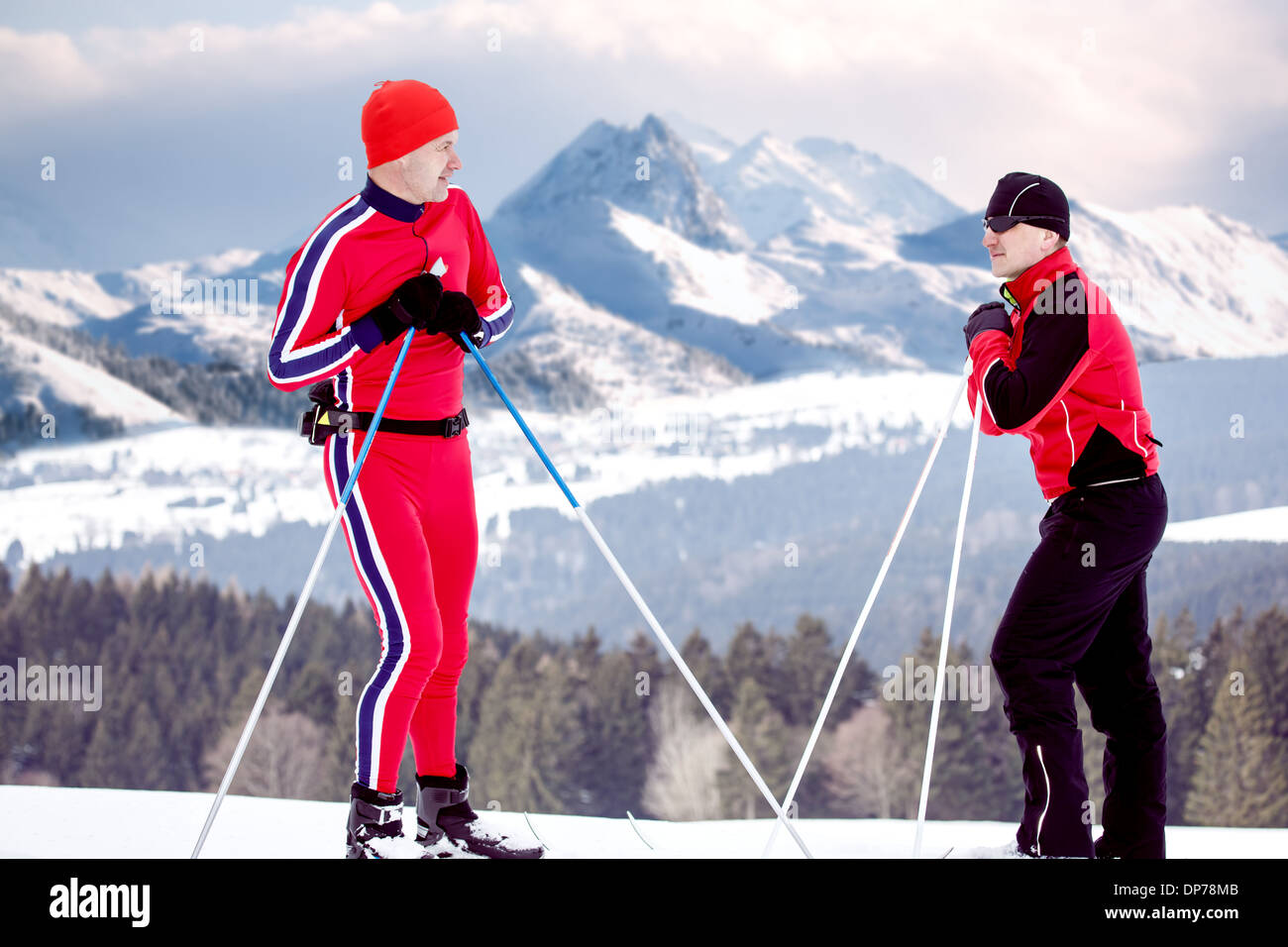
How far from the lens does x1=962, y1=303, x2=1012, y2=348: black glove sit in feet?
8.63

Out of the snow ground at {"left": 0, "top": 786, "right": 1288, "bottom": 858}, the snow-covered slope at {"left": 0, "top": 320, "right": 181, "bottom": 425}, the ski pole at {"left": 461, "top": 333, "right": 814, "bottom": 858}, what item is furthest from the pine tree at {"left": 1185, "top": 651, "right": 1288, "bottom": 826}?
the snow-covered slope at {"left": 0, "top": 320, "right": 181, "bottom": 425}

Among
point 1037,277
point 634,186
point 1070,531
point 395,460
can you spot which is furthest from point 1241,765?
point 634,186

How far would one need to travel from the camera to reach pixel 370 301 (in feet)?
8.58

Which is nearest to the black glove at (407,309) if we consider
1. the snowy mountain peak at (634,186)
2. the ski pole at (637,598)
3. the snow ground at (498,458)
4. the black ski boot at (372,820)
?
the ski pole at (637,598)

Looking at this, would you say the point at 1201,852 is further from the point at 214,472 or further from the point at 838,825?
the point at 214,472

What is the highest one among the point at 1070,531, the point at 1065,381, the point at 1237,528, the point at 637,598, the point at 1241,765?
the point at 1065,381

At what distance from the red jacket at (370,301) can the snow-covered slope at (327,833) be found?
115 centimetres

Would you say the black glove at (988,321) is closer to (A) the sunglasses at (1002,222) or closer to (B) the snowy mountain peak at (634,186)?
(A) the sunglasses at (1002,222)

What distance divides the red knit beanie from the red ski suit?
104 millimetres

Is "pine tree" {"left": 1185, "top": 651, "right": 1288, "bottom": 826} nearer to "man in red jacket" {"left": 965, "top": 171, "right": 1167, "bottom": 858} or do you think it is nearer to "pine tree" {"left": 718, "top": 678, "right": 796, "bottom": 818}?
"pine tree" {"left": 718, "top": 678, "right": 796, "bottom": 818}

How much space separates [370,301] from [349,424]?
30cm

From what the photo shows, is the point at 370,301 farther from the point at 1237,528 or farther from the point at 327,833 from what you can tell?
the point at 1237,528

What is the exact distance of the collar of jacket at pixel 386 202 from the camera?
2.61 m
